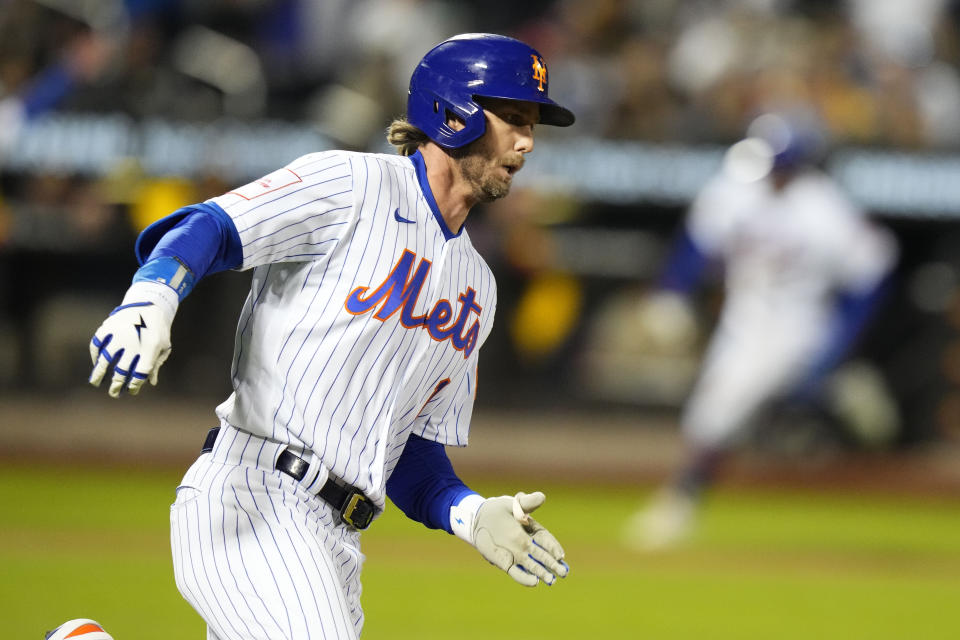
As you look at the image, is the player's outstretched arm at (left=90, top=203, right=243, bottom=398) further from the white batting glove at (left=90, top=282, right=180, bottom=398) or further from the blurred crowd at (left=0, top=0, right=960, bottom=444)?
the blurred crowd at (left=0, top=0, right=960, bottom=444)

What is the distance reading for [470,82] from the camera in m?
3.21

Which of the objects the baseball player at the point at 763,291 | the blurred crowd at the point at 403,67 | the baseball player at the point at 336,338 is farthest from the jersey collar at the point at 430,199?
the blurred crowd at the point at 403,67

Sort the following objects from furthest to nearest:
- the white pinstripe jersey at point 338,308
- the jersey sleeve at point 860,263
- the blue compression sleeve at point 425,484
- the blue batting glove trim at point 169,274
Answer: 1. the jersey sleeve at point 860,263
2. the blue compression sleeve at point 425,484
3. the white pinstripe jersey at point 338,308
4. the blue batting glove trim at point 169,274

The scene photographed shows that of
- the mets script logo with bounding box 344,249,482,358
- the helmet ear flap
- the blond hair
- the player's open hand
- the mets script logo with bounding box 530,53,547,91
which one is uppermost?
the mets script logo with bounding box 530,53,547,91

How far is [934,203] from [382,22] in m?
5.02

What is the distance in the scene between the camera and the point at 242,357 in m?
3.13

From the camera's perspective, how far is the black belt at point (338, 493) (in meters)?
3.04

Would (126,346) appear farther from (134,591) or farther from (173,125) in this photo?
(173,125)

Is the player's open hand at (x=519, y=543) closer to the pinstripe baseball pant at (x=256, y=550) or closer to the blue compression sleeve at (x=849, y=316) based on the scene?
the pinstripe baseball pant at (x=256, y=550)

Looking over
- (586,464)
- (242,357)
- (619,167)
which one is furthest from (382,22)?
(242,357)

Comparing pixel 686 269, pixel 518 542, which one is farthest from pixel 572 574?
pixel 518 542

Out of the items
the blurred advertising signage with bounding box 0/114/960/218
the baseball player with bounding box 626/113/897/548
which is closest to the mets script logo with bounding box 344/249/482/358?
the baseball player with bounding box 626/113/897/548

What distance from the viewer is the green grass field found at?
6180 millimetres

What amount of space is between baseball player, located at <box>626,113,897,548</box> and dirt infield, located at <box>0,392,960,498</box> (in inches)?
71.0
